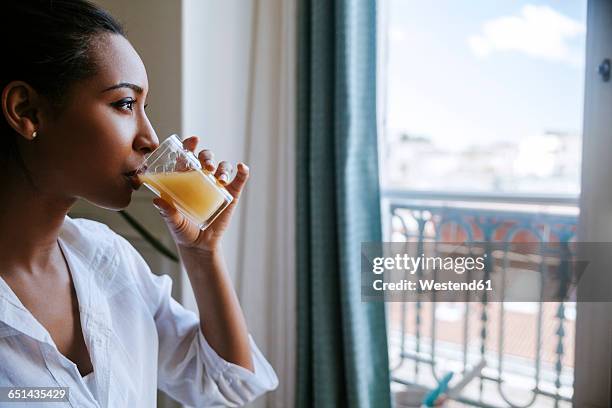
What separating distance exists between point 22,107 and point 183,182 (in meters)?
0.24

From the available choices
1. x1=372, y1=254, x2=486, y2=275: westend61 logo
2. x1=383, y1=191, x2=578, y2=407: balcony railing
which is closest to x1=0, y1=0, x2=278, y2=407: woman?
x1=372, y1=254, x2=486, y2=275: westend61 logo

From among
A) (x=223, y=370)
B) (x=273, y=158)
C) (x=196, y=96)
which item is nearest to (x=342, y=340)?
(x=273, y=158)

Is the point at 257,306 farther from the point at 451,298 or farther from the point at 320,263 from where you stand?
the point at 451,298

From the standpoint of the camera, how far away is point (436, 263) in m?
2.14

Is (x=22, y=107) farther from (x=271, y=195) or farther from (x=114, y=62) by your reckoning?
(x=271, y=195)

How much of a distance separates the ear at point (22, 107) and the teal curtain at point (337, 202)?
3.53ft

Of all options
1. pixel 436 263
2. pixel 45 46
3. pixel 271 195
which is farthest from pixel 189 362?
pixel 436 263

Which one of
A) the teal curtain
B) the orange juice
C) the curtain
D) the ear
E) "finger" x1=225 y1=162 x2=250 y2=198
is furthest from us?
the curtain

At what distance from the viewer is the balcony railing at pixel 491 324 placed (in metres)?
2.13

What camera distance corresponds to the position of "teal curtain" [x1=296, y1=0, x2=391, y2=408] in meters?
1.58

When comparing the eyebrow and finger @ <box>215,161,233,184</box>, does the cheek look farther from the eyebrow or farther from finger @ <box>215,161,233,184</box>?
finger @ <box>215,161,233,184</box>

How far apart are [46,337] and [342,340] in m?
1.19

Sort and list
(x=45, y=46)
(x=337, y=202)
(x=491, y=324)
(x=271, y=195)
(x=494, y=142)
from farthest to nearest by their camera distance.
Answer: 1. (x=494, y=142)
2. (x=491, y=324)
3. (x=271, y=195)
4. (x=337, y=202)
5. (x=45, y=46)

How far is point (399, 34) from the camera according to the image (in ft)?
8.11
